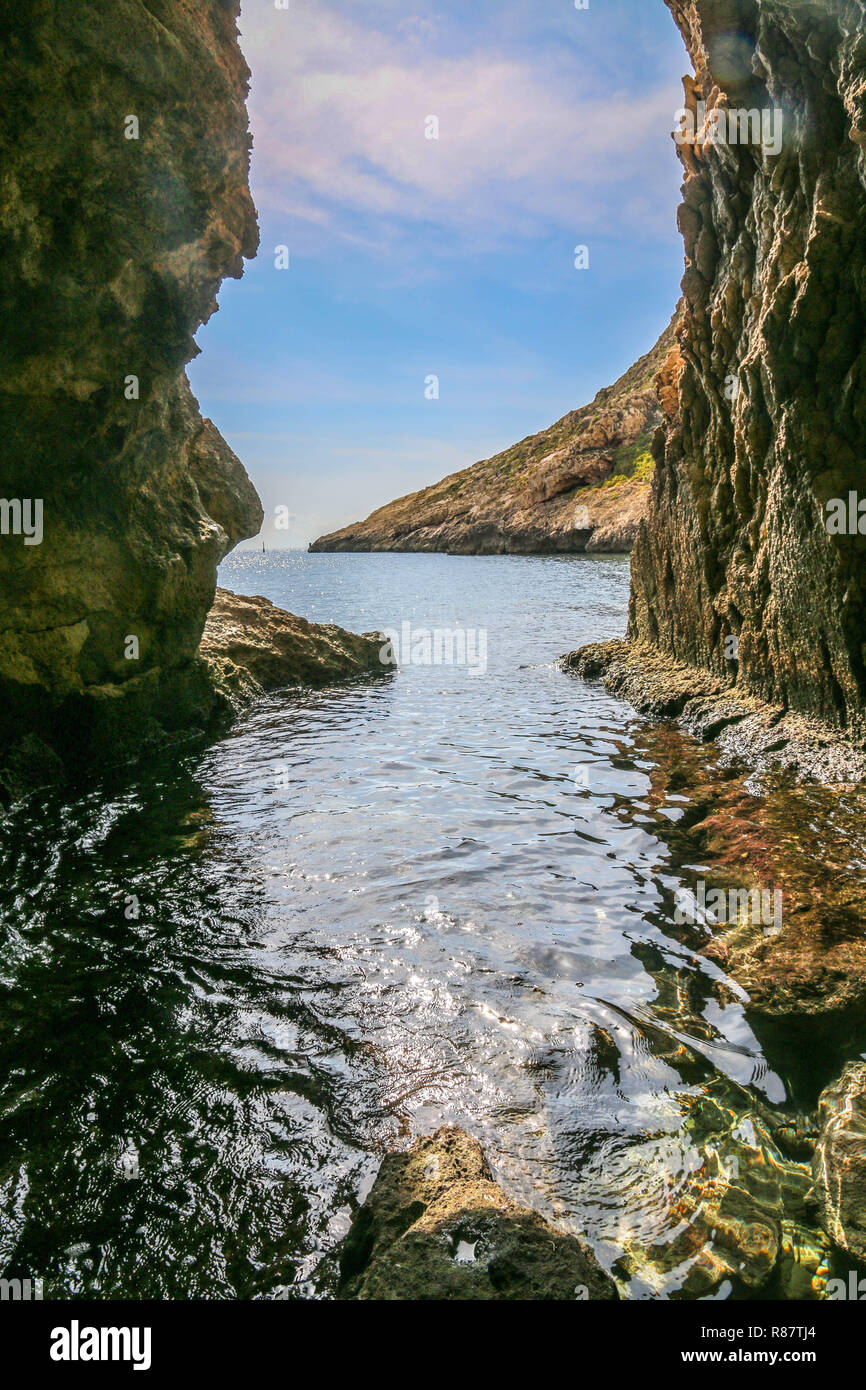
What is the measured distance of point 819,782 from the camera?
31.1 feet

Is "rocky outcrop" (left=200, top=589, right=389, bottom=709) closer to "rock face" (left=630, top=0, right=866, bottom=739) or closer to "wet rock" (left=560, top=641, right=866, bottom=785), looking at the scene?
"wet rock" (left=560, top=641, right=866, bottom=785)

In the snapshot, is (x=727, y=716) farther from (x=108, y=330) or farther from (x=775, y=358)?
(x=108, y=330)

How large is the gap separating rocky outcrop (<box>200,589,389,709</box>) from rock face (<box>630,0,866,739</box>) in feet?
31.7

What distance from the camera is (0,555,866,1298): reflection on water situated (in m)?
3.92

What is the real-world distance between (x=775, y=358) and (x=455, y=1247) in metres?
10.3

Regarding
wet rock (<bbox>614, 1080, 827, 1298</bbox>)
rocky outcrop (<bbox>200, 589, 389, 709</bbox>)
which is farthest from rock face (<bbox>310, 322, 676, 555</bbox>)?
wet rock (<bbox>614, 1080, 827, 1298</bbox>)

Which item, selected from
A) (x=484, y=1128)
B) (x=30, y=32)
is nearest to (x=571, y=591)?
(x=30, y=32)

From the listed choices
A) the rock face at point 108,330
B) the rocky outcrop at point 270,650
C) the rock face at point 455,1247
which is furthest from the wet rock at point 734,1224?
the rocky outcrop at point 270,650

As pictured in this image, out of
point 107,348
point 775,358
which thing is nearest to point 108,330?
point 107,348

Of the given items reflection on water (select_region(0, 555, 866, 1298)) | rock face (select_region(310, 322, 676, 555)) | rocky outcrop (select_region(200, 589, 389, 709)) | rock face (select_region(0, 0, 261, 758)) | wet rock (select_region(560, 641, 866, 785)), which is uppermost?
rock face (select_region(310, 322, 676, 555))

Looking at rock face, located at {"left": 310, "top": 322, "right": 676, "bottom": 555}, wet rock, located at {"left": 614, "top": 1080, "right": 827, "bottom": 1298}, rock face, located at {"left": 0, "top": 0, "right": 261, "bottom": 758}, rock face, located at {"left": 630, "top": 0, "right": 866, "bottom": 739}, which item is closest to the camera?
wet rock, located at {"left": 614, "top": 1080, "right": 827, "bottom": 1298}

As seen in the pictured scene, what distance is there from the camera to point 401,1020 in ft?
18.8
